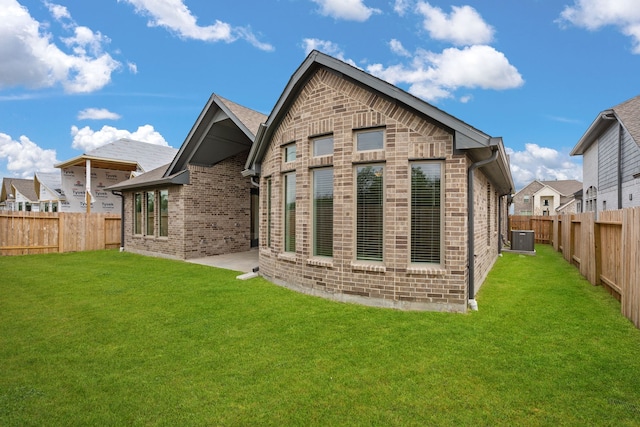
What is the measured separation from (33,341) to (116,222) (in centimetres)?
1416

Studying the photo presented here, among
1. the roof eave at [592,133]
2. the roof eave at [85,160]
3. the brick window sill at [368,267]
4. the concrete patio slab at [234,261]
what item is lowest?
the concrete patio slab at [234,261]

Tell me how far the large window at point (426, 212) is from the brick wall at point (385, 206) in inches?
5.3

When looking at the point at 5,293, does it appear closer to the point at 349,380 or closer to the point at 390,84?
the point at 349,380

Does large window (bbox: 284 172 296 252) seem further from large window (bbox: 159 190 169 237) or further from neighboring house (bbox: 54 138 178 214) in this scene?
neighboring house (bbox: 54 138 178 214)

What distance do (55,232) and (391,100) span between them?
1690 centimetres

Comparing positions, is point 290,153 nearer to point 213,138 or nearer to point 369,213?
point 369,213

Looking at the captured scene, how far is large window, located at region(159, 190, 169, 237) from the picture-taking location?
13.4 meters

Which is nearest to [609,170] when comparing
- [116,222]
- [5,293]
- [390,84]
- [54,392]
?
[390,84]

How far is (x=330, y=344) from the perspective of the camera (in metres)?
4.58

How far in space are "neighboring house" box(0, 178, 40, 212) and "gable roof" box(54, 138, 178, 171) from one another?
46.7 ft

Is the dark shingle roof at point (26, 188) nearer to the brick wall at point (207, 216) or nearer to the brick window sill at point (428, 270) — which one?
the brick wall at point (207, 216)

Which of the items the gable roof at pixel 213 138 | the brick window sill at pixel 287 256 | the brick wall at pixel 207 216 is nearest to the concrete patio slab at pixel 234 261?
the brick wall at pixel 207 216

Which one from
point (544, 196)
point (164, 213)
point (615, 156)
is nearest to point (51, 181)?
point (164, 213)

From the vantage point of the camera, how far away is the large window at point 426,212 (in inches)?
237
